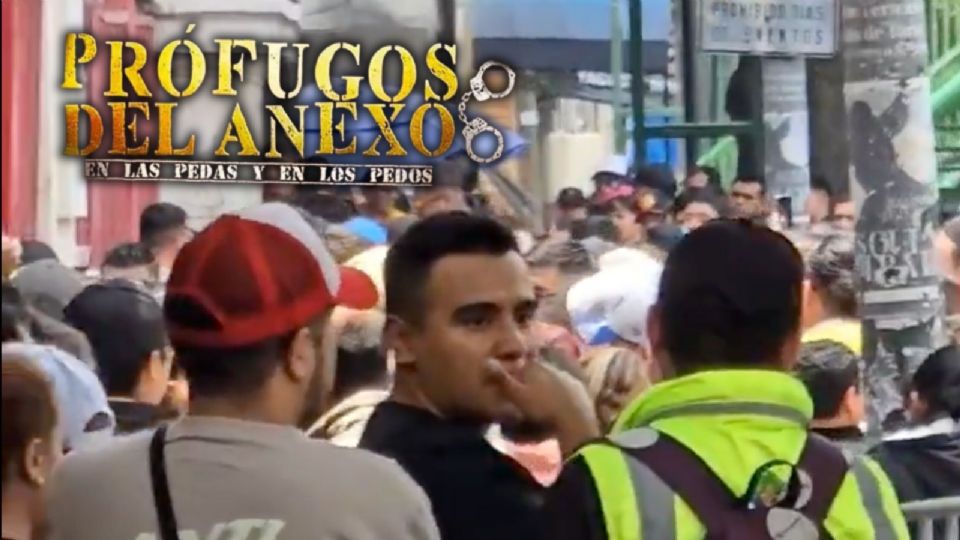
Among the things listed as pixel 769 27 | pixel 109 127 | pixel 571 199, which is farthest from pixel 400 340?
pixel 571 199

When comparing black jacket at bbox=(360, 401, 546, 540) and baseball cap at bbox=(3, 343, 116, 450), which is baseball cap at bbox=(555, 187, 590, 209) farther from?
black jacket at bbox=(360, 401, 546, 540)

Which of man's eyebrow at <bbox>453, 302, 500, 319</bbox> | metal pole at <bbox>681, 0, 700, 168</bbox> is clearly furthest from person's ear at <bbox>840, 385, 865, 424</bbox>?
metal pole at <bbox>681, 0, 700, 168</bbox>

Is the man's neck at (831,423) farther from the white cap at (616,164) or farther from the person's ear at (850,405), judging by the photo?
the white cap at (616,164)

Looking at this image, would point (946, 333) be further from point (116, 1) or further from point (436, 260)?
point (436, 260)

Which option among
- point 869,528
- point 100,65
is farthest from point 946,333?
point 869,528

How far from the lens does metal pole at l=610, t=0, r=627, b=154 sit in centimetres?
596

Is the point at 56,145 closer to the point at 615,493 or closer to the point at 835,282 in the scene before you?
the point at 835,282

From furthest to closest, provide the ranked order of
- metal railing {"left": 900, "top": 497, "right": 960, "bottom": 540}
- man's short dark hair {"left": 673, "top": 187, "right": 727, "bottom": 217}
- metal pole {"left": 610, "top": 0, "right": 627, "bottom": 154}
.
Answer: metal pole {"left": 610, "top": 0, "right": 627, "bottom": 154}
man's short dark hair {"left": 673, "top": 187, "right": 727, "bottom": 217}
metal railing {"left": 900, "top": 497, "right": 960, "bottom": 540}

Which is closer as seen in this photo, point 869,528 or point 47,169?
point 869,528

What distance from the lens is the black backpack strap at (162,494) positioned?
204 centimetres

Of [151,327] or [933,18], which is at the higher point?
[933,18]

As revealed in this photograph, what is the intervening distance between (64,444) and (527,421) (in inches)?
30.6

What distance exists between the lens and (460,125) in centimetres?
446

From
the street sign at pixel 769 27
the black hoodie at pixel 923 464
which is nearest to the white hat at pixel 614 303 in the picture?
the black hoodie at pixel 923 464
